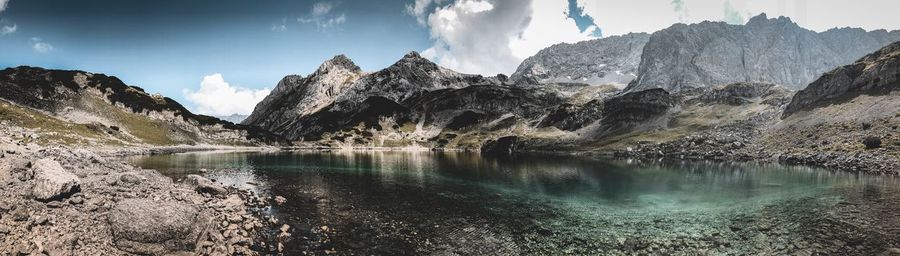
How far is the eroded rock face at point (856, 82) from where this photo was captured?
15729 centimetres

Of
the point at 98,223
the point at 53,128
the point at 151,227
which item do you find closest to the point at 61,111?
the point at 53,128

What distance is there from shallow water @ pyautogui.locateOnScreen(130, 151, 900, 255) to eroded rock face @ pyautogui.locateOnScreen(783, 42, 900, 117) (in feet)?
409

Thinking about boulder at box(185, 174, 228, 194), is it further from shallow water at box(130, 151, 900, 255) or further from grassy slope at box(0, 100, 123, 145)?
grassy slope at box(0, 100, 123, 145)

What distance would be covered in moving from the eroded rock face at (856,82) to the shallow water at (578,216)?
124588mm

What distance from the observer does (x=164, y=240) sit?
2562 cm

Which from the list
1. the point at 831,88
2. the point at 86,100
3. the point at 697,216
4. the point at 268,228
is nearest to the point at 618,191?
the point at 697,216

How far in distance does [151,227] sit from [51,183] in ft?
30.1

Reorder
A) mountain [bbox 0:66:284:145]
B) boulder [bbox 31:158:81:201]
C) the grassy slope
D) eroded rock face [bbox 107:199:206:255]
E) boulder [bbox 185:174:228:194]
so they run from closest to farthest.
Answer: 1. eroded rock face [bbox 107:199:206:255]
2. boulder [bbox 31:158:81:201]
3. boulder [bbox 185:174:228:194]
4. the grassy slope
5. mountain [bbox 0:66:284:145]

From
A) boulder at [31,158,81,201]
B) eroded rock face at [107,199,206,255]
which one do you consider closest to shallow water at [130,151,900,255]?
eroded rock face at [107,199,206,255]

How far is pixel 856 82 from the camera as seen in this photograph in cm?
17038

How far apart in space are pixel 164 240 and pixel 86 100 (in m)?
225

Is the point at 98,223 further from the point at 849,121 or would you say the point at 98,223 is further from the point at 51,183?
the point at 849,121

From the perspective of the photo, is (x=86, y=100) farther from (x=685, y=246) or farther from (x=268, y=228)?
(x=685, y=246)

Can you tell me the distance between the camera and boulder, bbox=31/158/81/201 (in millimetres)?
27297
